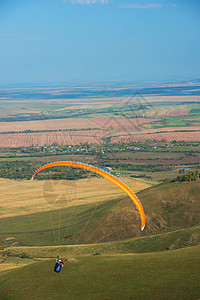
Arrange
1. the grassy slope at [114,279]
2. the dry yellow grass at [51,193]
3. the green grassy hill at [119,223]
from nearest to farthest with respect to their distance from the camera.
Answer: the grassy slope at [114,279] → the green grassy hill at [119,223] → the dry yellow grass at [51,193]

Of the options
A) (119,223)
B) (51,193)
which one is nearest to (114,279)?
(119,223)

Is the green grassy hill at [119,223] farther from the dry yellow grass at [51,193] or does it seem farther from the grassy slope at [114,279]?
the grassy slope at [114,279]

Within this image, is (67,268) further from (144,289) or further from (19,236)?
(19,236)

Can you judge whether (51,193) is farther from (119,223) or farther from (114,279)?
(114,279)

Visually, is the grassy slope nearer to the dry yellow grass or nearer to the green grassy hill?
the green grassy hill

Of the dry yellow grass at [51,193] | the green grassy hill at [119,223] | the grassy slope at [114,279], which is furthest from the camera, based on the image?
the dry yellow grass at [51,193]

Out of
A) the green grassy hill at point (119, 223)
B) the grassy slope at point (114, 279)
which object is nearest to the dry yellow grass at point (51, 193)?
the green grassy hill at point (119, 223)
